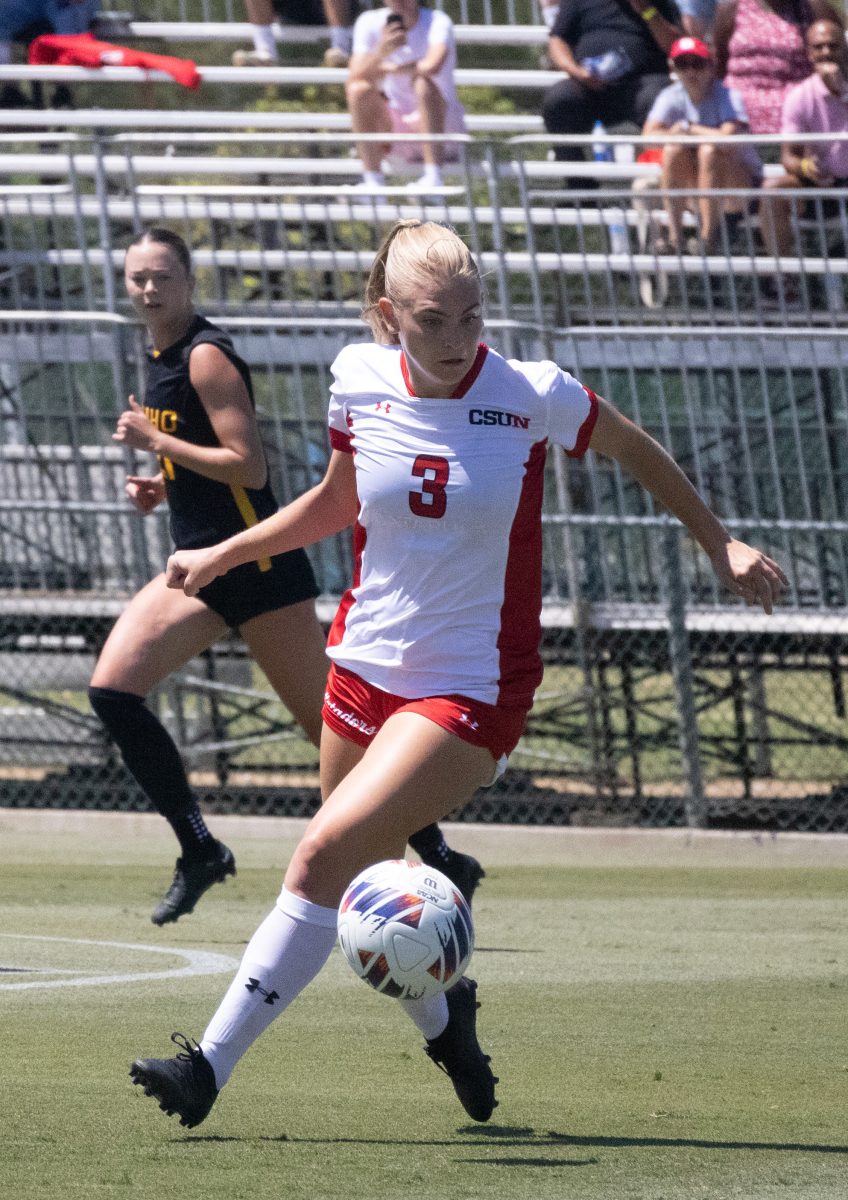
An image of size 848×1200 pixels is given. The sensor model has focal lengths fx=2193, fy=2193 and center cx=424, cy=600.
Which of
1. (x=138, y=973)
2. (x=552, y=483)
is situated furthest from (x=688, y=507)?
(x=552, y=483)

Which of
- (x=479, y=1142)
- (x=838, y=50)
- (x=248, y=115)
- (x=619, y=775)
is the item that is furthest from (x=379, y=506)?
(x=248, y=115)

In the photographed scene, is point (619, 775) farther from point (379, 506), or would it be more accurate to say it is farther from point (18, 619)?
point (379, 506)

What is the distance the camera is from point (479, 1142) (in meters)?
4.71

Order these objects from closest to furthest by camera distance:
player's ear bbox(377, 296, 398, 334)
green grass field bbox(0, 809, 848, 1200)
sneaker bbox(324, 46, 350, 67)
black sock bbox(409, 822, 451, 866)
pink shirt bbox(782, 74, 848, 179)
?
green grass field bbox(0, 809, 848, 1200)
player's ear bbox(377, 296, 398, 334)
black sock bbox(409, 822, 451, 866)
pink shirt bbox(782, 74, 848, 179)
sneaker bbox(324, 46, 350, 67)

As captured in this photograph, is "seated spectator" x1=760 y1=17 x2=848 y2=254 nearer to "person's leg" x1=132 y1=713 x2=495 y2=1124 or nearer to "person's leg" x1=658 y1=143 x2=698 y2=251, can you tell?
"person's leg" x1=658 y1=143 x2=698 y2=251

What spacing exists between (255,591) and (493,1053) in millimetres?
2241

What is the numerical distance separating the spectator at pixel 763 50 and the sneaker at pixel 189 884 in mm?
8072

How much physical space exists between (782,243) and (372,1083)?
26.6 feet

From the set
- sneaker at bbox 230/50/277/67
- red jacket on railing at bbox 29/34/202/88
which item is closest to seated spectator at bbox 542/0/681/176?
red jacket on railing at bbox 29/34/202/88

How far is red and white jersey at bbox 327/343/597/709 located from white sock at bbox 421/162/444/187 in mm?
8304

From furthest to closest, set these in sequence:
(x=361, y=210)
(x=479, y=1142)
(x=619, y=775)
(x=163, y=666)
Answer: (x=361, y=210) < (x=619, y=775) < (x=163, y=666) < (x=479, y=1142)

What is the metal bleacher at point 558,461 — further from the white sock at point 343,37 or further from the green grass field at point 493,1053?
the white sock at point 343,37

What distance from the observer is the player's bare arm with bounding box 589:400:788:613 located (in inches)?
193

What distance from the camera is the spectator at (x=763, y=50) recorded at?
1419 centimetres
